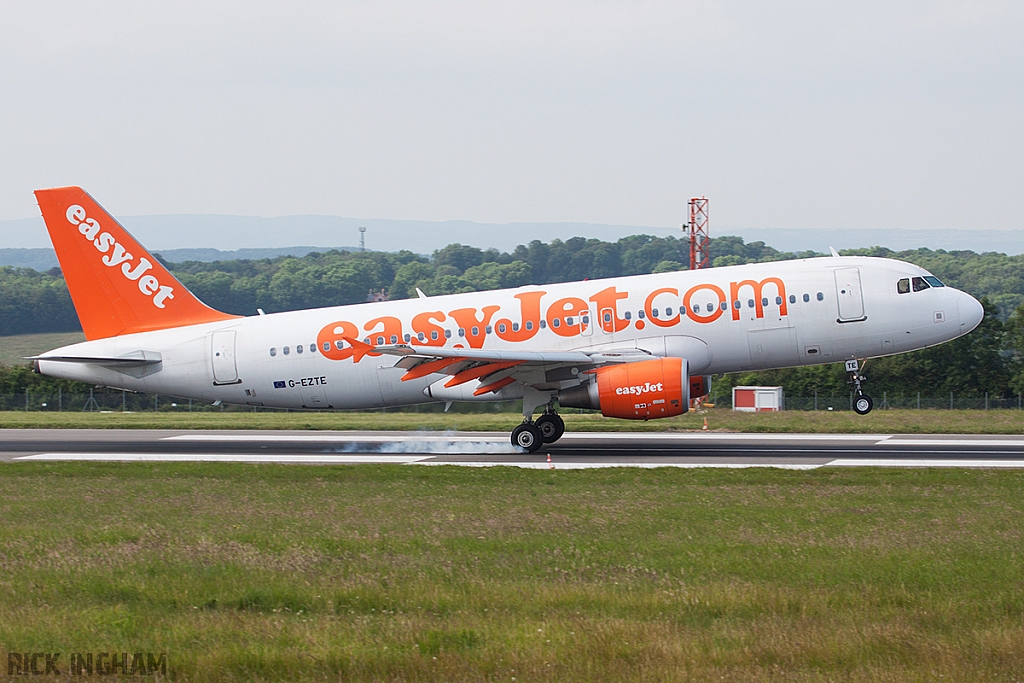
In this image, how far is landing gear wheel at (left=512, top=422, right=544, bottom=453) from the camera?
29.3 metres

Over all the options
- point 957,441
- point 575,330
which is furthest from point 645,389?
point 957,441

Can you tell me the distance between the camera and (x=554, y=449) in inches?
1197

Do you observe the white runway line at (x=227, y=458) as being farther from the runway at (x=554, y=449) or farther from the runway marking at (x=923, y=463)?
the runway marking at (x=923, y=463)

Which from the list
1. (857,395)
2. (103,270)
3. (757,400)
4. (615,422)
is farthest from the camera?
(757,400)

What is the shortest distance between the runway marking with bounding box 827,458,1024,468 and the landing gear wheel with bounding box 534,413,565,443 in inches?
294

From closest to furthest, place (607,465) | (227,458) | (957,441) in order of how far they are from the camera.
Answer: (607,465), (227,458), (957,441)

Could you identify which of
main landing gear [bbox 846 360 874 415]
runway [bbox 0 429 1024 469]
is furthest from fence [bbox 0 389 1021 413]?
main landing gear [bbox 846 360 874 415]

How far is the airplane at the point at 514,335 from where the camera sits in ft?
93.0

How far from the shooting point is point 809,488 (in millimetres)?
20719

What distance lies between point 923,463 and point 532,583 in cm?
1640

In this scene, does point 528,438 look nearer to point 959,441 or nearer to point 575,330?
point 575,330

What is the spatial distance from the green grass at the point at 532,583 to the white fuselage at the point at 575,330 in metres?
8.58

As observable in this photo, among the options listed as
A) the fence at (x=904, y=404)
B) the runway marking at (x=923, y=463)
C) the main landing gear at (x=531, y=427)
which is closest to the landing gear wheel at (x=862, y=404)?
the runway marking at (x=923, y=463)

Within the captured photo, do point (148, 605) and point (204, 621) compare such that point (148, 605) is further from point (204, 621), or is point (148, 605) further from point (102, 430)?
point (102, 430)
